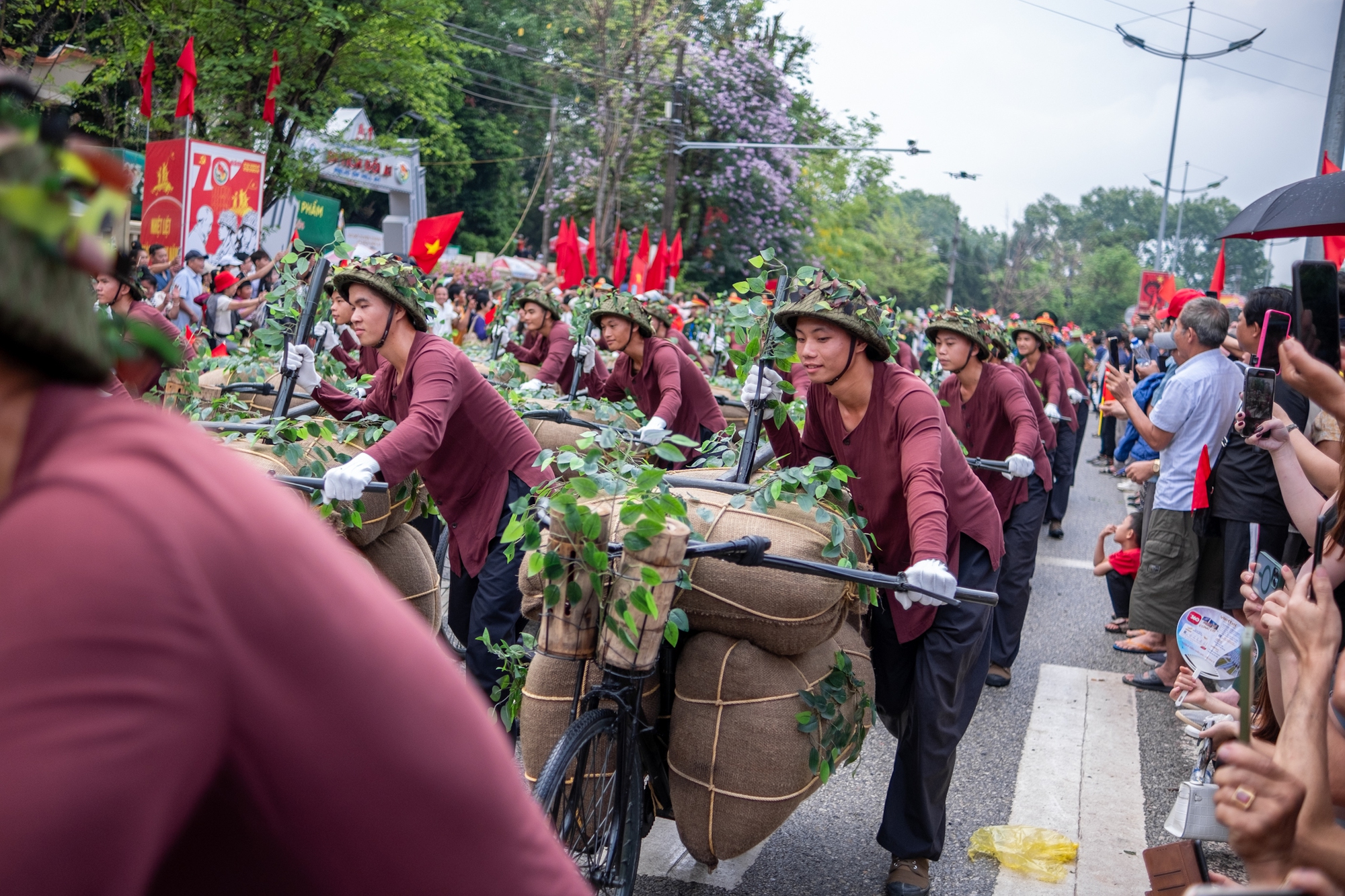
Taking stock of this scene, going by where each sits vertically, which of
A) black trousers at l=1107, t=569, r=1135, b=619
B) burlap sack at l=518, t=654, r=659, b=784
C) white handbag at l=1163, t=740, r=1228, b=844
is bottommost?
black trousers at l=1107, t=569, r=1135, b=619

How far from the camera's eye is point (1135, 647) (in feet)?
24.6

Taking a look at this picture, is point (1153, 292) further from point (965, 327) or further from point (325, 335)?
point (325, 335)

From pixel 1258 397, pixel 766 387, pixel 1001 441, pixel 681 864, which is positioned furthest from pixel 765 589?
pixel 1001 441

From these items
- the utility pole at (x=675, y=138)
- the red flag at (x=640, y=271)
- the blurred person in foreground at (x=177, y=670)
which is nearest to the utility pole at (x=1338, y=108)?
the blurred person in foreground at (x=177, y=670)

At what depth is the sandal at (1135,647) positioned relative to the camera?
7416mm

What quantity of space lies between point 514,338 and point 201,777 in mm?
12924

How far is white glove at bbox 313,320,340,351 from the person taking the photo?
7.31m

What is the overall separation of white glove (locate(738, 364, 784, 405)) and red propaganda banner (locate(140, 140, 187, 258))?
474 inches

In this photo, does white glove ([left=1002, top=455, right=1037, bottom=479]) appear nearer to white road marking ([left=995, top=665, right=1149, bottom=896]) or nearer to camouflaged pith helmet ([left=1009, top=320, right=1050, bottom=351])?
white road marking ([left=995, top=665, right=1149, bottom=896])

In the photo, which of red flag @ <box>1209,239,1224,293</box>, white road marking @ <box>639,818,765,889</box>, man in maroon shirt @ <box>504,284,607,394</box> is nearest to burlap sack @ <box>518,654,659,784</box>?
white road marking @ <box>639,818,765,889</box>

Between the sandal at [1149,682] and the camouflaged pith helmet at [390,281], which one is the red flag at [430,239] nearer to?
the camouflaged pith helmet at [390,281]

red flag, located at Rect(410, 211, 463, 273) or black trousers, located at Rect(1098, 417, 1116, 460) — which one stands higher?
red flag, located at Rect(410, 211, 463, 273)

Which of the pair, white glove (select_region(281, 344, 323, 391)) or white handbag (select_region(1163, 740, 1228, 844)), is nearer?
white handbag (select_region(1163, 740, 1228, 844))

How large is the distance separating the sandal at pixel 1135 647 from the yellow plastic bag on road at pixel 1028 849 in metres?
3.17
